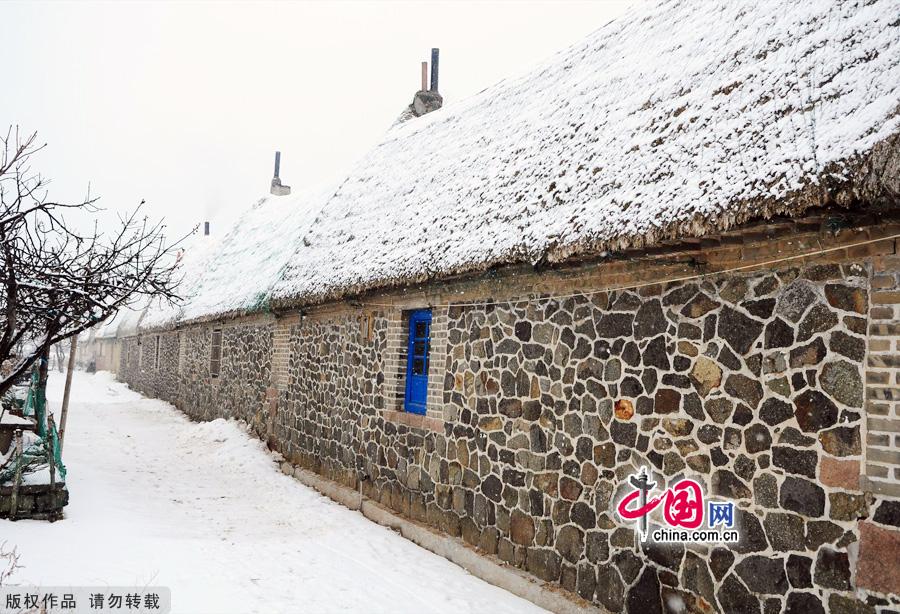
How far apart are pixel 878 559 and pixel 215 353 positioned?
1463 cm

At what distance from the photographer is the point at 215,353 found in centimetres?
1543

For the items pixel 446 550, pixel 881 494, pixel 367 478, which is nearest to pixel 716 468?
pixel 881 494

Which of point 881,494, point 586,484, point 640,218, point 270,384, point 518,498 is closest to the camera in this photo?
point 881,494

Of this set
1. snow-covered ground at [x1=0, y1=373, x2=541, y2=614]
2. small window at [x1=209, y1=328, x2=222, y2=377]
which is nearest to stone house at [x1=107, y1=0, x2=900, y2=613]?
snow-covered ground at [x1=0, y1=373, x2=541, y2=614]

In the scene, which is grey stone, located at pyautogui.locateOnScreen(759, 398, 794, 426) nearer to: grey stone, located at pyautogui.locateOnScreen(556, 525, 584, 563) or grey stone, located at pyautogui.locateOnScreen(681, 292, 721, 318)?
grey stone, located at pyautogui.locateOnScreen(681, 292, 721, 318)

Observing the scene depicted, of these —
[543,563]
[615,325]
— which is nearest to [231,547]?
[543,563]

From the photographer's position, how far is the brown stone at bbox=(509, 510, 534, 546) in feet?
17.9

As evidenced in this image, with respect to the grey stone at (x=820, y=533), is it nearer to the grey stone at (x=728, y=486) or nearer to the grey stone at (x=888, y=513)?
the grey stone at (x=888, y=513)

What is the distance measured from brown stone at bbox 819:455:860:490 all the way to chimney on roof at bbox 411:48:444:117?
12.0m

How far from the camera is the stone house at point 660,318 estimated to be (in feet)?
11.5

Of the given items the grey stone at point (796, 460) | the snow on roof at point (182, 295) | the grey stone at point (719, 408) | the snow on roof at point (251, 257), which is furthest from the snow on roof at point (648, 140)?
the snow on roof at point (182, 295)

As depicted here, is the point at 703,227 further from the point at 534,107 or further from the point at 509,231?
the point at 534,107

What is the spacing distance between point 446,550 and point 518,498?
127 cm

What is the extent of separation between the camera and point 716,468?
Answer: 13.6 ft
